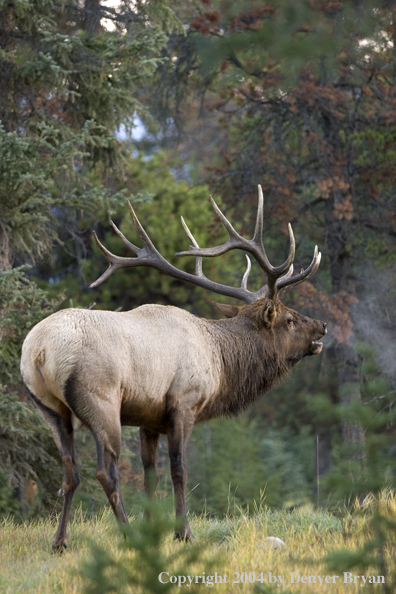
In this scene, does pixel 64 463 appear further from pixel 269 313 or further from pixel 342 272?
pixel 342 272

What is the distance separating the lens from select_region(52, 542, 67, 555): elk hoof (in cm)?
496

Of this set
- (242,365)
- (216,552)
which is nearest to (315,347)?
(242,365)

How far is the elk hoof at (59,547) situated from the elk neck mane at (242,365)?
5.19 feet

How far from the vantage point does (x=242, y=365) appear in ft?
21.1

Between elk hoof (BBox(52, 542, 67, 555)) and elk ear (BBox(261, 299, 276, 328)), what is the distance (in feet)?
8.42

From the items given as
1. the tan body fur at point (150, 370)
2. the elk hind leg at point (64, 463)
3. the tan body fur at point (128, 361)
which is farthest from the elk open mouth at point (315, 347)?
the elk hind leg at point (64, 463)

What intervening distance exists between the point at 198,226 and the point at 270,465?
7958 mm

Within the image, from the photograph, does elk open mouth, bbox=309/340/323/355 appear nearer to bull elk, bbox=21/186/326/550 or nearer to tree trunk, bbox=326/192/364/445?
bull elk, bbox=21/186/326/550

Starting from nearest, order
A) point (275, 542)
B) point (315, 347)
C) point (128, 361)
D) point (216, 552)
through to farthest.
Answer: point (216, 552) < point (275, 542) < point (128, 361) < point (315, 347)

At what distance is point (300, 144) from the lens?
12633mm

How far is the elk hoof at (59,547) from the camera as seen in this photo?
496cm

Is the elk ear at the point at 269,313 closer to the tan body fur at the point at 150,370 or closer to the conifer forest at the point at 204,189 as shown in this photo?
the tan body fur at the point at 150,370

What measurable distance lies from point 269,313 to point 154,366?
150cm

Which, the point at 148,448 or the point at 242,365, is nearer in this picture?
the point at 148,448
